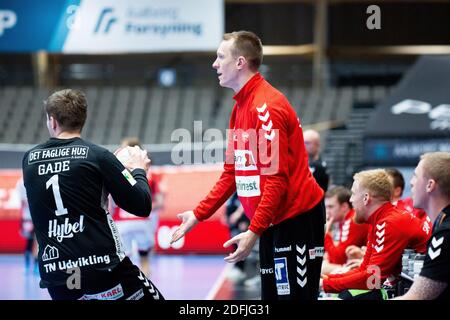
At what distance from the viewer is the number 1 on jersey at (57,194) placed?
3623 mm

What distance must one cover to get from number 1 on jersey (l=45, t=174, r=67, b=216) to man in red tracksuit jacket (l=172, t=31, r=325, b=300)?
0.76 m

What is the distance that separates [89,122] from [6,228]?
545cm

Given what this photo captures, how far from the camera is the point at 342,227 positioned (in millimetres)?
6453

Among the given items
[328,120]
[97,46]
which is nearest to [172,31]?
[97,46]

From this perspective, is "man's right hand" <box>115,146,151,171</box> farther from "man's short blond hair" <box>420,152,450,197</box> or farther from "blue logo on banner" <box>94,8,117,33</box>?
"blue logo on banner" <box>94,8,117,33</box>

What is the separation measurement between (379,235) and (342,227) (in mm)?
1860

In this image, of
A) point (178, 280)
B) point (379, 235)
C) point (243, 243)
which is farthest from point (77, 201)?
point (178, 280)

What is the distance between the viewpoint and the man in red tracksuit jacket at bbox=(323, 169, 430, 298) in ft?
14.9

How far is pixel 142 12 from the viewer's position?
1227cm

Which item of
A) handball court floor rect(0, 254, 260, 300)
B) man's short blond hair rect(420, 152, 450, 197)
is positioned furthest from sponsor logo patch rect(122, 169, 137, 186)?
handball court floor rect(0, 254, 260, 300)

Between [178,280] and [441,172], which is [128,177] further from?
[178,280]

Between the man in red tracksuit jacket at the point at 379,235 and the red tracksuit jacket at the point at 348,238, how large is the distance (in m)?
1.13

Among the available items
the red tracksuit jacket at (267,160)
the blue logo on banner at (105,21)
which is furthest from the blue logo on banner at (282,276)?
the blue logo on banner at (105,21)
